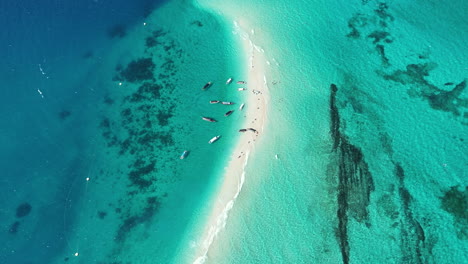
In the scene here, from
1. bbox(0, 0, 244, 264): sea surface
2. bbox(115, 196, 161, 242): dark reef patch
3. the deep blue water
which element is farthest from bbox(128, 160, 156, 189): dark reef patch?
the deep blue water

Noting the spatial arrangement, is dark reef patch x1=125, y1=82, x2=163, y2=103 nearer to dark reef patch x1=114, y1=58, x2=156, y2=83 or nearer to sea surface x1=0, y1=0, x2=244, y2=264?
sea surface x1=0, y1=0, x2=244, y2=264

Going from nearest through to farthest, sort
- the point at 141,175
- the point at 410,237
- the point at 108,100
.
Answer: the point at 410,237 < the point at 141,175 < the point at 108,100

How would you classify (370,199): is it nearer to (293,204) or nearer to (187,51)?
(293,204)

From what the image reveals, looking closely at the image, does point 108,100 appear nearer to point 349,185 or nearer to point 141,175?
point 141,175

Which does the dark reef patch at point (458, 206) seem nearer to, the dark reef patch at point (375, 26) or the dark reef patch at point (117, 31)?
the dark reef patch at point (375, 26)

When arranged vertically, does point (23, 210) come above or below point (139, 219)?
above

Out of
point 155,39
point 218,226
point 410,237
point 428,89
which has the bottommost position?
point 410,237

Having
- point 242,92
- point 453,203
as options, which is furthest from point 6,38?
point 453,203

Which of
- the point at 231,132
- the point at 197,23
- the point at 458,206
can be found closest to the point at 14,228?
the point at 231,132
